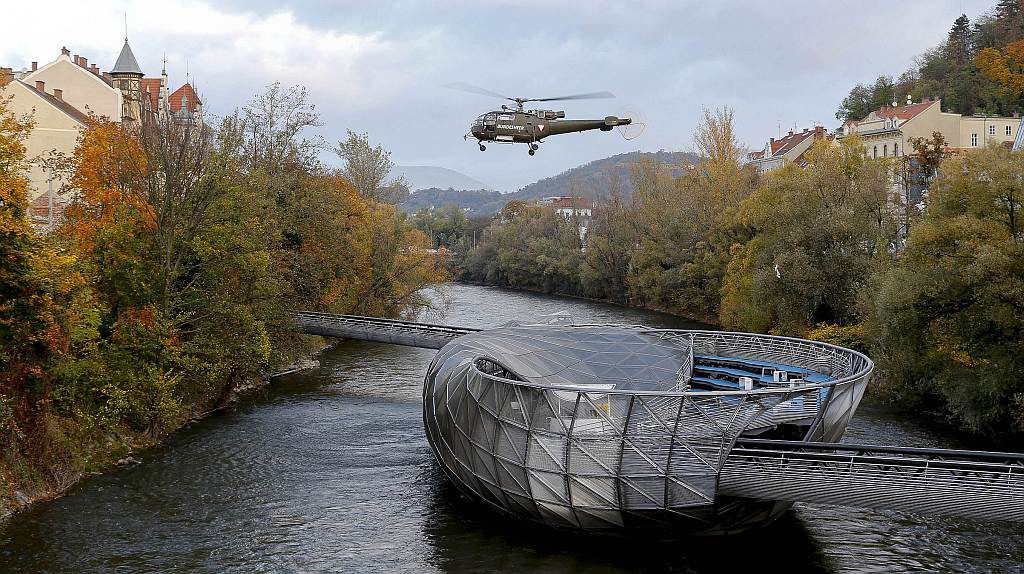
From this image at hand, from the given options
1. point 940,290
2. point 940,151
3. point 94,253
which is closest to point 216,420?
point 94,253

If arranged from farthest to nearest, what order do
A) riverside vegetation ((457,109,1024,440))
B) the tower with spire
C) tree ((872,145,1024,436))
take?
the tower with spire < riverside vegetation ((457,109,1024,440)) < tree ((872,145,1024,436))

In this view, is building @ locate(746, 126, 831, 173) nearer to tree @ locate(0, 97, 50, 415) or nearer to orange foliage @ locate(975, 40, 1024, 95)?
orange foliage @ locate(975, 40, 1024, 95)

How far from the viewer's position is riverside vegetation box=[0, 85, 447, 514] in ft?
80.9

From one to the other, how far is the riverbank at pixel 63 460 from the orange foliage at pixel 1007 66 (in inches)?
3275

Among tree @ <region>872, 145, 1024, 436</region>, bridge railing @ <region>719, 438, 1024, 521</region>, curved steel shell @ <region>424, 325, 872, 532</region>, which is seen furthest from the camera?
tree @ <region>872, 145, 1024, 436</region>

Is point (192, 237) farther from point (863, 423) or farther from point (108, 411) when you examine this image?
point (863, 423)

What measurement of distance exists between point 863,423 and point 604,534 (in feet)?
54.0

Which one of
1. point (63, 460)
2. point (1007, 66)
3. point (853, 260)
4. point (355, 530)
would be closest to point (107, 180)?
point (63, 460)

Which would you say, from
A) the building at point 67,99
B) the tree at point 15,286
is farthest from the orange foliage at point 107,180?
the building at point 67,99

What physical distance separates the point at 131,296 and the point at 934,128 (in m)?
72.5

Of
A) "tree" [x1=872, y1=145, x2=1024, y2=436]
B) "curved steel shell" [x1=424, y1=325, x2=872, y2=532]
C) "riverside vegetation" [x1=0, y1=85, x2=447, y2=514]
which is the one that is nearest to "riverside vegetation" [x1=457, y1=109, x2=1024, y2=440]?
"tree" [x1=872, y1=145, x2=1024, y2=436]

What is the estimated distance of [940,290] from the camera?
3078 cm

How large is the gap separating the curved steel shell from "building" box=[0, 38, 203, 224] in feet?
101

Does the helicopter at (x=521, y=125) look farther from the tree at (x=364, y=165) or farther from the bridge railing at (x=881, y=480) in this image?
the tree at (x=364, y=165)
